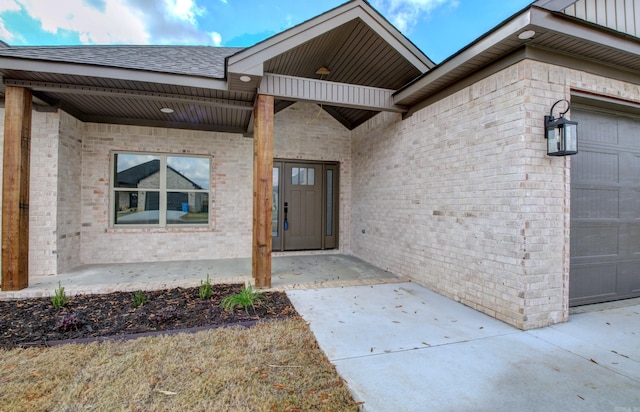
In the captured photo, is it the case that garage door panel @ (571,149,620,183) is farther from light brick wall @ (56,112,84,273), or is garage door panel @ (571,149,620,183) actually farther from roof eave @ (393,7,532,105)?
light brick wall @ (56,112,84,273)

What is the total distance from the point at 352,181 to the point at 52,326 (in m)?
5.85

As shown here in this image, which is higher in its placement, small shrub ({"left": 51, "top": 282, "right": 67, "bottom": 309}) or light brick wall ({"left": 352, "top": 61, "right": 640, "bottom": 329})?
light brick wall ({"left": 352, "top": 61, "right": 640, "bottom": 329})

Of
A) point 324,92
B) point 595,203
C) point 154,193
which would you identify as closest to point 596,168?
point 595,203

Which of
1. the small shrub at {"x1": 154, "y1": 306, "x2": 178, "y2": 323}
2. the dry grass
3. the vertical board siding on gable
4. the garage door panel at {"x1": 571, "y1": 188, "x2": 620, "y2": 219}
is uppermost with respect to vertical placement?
the vertical board siding on gable

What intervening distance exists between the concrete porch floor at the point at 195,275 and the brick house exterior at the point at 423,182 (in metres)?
0.41

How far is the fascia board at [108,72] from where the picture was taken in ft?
12.1

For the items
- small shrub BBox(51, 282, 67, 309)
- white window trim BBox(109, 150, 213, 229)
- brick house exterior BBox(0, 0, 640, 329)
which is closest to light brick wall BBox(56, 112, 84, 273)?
brick house exterior BBox(0, 0, 640, 329)

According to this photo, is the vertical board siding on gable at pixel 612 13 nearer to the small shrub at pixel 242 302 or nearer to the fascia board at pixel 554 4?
the fascia board at pixel 554 4

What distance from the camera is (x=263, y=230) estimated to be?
423 cm

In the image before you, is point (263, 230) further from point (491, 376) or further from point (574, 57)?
point (574, 57)

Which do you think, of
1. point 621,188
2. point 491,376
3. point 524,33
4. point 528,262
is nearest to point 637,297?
point 621,188

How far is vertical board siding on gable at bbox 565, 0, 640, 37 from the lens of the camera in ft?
9.71

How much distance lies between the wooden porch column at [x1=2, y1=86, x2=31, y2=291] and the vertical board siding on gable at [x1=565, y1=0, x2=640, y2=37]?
21.4ft

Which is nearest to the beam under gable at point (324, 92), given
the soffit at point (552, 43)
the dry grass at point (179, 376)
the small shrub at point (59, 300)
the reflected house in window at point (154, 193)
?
the soffit at point (552, 43)
